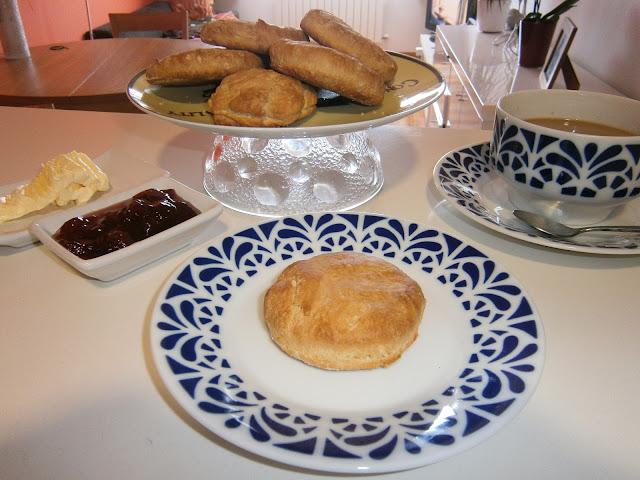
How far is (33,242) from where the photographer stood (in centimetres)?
79

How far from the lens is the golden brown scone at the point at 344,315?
1.79ft

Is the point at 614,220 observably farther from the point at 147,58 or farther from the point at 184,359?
the point at 147,58

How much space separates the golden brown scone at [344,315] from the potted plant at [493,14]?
3.00 metres

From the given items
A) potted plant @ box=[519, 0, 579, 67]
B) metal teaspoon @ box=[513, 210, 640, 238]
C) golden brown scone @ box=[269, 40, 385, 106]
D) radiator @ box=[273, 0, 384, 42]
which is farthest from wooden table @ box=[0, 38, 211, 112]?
radiator @ box=[273, 0, 384, 42]

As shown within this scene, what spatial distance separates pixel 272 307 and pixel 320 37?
1.89 ft

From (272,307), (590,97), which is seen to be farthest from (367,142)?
(272,307)

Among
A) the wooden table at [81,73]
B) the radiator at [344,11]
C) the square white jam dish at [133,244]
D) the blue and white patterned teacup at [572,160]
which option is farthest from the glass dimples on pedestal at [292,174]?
the radiator at [344,11]

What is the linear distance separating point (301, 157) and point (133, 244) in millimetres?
397

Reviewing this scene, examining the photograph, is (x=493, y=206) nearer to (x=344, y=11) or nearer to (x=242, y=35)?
(x=242, y=35)

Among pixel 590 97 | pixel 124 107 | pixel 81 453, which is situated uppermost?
pixel 590 97

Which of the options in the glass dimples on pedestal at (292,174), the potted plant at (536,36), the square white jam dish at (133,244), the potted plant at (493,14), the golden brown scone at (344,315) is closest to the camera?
the golden brown scone at (344,315)

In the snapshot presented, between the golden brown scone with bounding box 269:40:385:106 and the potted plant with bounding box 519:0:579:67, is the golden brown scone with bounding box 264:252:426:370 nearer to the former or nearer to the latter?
the golden brown scone with bounding box 269:40:385:106

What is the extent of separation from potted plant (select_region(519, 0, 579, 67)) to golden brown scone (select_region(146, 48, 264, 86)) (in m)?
1.86

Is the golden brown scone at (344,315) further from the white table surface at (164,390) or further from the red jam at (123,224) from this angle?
the red jam at (123,224)
